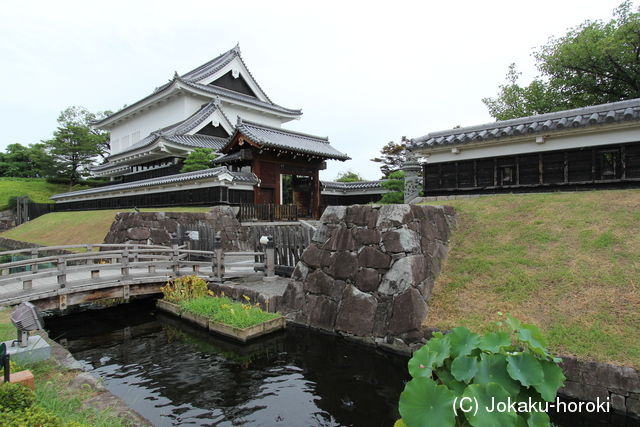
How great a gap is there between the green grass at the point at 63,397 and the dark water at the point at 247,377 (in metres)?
1.05

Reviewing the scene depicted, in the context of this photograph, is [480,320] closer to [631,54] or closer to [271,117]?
[631,54]

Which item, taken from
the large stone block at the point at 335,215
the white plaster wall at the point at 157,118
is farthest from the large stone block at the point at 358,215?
the white plaster wall at the point at 157,118

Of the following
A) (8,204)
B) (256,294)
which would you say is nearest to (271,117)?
(8,204)

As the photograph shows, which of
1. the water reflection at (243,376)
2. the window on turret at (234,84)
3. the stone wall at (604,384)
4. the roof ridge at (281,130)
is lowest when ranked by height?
the water reflection at (243,376)

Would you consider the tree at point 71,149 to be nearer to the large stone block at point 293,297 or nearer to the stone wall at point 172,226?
the stone wall at point 172,226

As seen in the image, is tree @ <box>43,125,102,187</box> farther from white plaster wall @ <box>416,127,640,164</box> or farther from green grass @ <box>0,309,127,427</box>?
green grass @ <box>0,309,127,427</box>

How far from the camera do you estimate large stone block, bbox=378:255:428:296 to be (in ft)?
22.6

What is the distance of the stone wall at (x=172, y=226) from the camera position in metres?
15.7

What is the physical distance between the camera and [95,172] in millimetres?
34531

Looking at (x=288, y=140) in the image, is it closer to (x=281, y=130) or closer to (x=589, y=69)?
(x=281, y=130)

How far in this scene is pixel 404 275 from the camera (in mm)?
6949

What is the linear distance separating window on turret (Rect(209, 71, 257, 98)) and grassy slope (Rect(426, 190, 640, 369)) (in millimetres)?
30206

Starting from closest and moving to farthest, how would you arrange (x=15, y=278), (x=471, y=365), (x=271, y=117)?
(x=471, y=365) < (x=15, y=278) < (x=271, y=117)

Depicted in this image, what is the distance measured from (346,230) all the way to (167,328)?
16.6ft
